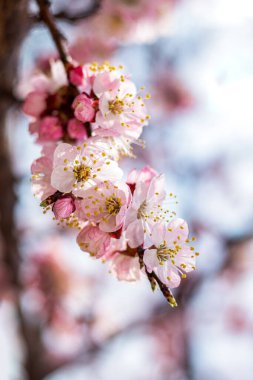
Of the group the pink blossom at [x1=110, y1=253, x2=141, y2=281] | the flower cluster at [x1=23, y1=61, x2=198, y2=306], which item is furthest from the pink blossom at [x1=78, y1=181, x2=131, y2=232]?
the pink blossom at [x1=110, y1=253, x2=141, y2=281]

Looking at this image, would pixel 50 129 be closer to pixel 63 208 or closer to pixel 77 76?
pixel 77 76

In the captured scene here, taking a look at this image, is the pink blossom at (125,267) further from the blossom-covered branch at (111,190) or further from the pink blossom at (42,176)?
the pink blossom at (42,176)

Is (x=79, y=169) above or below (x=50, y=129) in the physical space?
below

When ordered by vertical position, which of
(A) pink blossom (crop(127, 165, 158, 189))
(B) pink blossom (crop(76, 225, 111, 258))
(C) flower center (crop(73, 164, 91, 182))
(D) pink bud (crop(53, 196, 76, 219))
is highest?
(C) flower center (crop(73, 164, 91, 182))

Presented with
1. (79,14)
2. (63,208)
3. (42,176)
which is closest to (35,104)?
(42,176)

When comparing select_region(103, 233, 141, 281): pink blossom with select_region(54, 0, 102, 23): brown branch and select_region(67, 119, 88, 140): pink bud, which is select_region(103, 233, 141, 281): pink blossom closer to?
select_region(67, 119, 88, 140): pink bud

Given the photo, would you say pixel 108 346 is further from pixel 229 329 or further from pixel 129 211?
pixel 229 329
